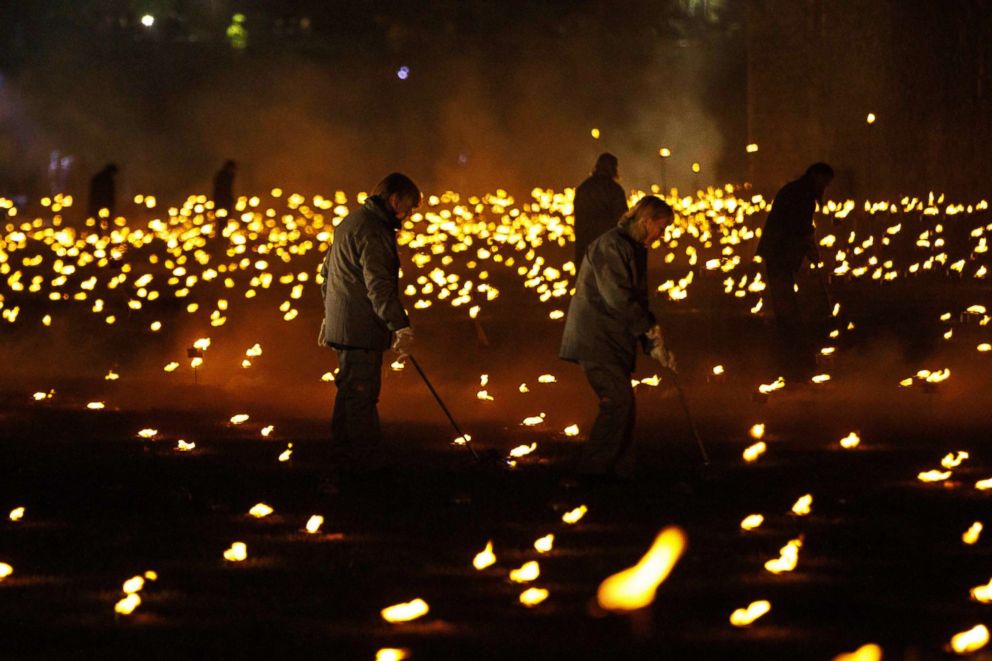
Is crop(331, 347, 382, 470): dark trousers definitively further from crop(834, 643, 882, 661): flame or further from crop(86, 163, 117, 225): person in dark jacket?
crop(86, 163, 117, 225): person in dark jacket

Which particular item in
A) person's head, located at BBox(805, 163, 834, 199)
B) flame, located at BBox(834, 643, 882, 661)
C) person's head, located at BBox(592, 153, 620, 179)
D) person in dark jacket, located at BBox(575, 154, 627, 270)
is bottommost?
A: flame, located at BBox(834, 643, 882, 661)

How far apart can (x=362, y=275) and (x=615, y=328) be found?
4.75ft

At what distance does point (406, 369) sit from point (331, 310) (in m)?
5.30

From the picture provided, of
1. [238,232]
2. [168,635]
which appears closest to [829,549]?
[168,635]

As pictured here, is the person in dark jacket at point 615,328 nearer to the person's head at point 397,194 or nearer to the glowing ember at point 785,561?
the person's head at point 397,194

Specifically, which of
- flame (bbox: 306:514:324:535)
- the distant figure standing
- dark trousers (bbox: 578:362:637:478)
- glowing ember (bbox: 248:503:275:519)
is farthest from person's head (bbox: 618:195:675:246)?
the distant figure standing

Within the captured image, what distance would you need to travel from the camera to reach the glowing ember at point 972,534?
710cm

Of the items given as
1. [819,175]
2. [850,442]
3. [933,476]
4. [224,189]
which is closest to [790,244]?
[819,175]

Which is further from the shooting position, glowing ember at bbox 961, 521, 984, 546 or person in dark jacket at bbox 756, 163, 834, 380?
person in dark jacket at bbox 756, 163, 834, 380

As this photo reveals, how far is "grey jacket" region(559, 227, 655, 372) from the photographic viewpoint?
8.46 metres

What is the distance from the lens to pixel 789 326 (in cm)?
1285

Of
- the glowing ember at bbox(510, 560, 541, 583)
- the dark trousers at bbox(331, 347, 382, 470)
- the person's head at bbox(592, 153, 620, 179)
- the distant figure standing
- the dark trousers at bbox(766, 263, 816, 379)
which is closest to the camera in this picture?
the glowing ember at bbox(510, 560, 541, 583)

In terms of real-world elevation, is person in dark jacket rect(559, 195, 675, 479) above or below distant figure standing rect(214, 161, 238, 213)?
below

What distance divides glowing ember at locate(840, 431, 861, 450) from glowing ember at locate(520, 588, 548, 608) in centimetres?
435
